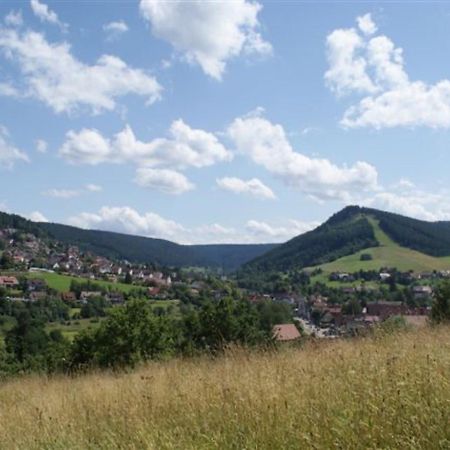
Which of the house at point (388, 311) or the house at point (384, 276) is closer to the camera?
the house at point (388, 311)

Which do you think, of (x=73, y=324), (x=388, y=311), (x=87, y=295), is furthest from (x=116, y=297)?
(x=388, y=311)

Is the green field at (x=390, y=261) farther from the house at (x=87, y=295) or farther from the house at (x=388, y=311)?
the house at (x=388, y=311)

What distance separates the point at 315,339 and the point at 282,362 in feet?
6.65

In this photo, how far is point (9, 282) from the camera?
13275 centimetres

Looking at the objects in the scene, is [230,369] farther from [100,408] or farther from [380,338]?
[380,338]

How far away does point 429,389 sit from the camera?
3.78 meters

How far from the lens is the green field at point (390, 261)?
157 metres

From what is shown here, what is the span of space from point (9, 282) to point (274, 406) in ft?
460

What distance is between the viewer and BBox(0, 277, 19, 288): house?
426 feet

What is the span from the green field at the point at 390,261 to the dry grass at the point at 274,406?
507 feet

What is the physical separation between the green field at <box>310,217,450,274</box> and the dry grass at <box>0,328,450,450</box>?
155 metres

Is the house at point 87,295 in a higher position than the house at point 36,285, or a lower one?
lower

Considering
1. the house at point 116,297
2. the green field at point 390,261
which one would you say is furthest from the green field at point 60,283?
the green field at point 390,261

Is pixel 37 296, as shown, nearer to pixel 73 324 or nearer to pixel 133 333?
pixel 73 324
